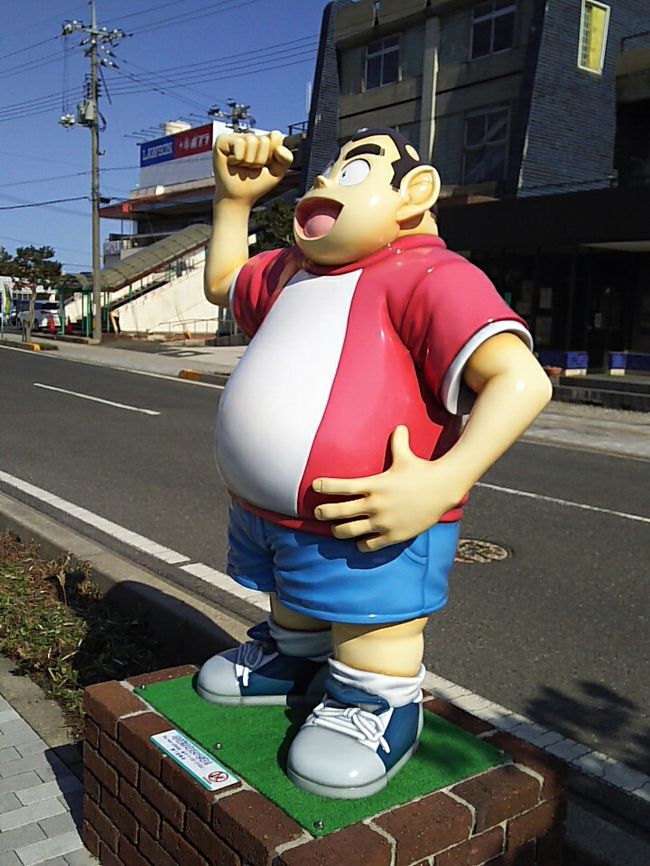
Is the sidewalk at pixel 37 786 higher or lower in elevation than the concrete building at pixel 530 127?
lower

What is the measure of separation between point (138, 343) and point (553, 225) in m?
14.6

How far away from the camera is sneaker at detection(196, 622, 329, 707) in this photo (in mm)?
2523

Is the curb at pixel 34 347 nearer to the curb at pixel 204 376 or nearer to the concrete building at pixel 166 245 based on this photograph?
the concrete building at pixel 166 245

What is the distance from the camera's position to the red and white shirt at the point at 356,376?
2127 millimetres

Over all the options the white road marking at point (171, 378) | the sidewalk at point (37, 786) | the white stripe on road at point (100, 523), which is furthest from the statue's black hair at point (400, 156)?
the white road marking at point (171, 378)

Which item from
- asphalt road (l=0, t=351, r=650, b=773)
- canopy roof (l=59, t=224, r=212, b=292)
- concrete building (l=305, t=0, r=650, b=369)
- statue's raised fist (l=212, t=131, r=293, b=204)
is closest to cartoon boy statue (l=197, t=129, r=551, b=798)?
statue's raised fist (l=212, t=131, r=293, b=204)

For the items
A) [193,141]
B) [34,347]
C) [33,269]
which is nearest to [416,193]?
[34,347]

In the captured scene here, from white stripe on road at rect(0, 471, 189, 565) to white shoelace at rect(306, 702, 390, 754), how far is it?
121 inches

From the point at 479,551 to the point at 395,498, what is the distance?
149 inches

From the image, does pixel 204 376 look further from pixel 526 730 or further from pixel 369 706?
pixel 369 706

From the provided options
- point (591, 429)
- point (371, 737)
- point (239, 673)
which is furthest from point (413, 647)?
point (591, 429)

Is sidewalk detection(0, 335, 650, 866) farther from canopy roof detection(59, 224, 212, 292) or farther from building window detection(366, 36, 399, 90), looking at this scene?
canopy roof detection(59, 224, 212, 292)

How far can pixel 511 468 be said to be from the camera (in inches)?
342

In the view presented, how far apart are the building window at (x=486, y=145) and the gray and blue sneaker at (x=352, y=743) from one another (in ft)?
69.8
